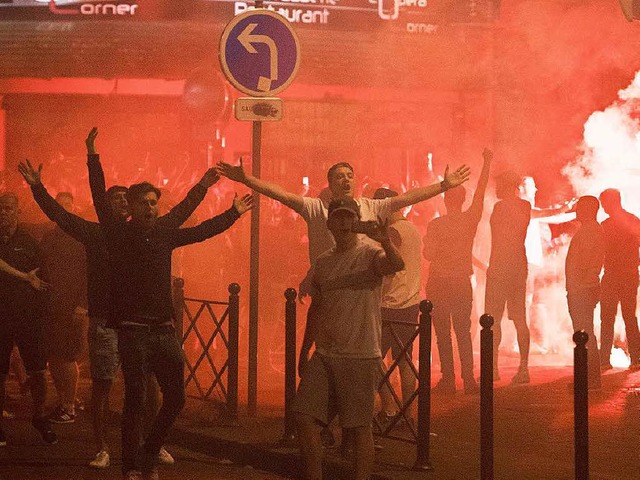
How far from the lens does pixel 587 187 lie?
714 inches

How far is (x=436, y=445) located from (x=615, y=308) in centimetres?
529

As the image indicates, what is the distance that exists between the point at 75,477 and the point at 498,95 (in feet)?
47.4

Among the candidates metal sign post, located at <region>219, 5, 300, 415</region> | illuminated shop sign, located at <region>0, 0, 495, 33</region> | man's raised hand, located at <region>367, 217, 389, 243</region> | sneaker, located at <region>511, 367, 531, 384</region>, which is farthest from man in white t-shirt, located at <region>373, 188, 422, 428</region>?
illuminated shop sign, located at <region>0, 0, 495, 33</region>

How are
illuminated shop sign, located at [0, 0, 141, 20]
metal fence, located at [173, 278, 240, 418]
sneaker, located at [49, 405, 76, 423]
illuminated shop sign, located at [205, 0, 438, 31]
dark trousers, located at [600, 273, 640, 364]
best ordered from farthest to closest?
illuminated shop sign, located at [205, 0, 438, 31]
illuminated shop sign, located at [0, 0, 141, 20]
dark trousers, located at [600, 273, 640, 364]
sneaker, located at [49, 405, 76, 423]
metal fence, located at [173, 278, 240, 418]

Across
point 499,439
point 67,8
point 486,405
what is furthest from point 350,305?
point 67,8

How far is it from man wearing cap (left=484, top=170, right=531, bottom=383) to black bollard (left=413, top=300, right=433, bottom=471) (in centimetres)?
405

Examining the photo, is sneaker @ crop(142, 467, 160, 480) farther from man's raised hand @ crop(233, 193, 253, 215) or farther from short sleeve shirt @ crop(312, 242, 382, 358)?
man's raised hand @ crop(233, 193, 253, 215)

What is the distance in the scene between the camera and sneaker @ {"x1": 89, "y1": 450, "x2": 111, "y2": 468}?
8430mm

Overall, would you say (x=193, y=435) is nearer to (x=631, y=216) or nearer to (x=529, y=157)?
(x=631, y=216)

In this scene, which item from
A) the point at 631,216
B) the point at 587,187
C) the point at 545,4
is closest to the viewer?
the point at 631,216

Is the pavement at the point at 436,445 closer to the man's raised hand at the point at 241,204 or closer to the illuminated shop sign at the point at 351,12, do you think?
the man's raised hand at the point at 241,204

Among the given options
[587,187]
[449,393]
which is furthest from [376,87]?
[449,393]

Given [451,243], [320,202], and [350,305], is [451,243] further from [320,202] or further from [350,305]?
[350,305]

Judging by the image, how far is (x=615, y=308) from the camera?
13.5m
